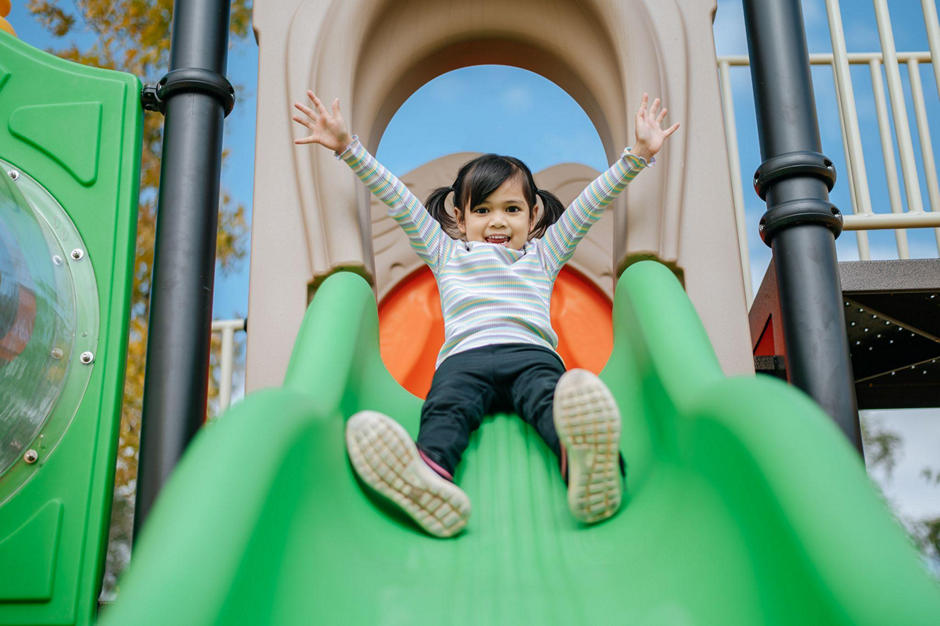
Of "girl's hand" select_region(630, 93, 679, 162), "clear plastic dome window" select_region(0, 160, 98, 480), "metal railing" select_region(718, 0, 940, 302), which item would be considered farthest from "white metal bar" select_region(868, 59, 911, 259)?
"clear plastic dome window" select_region(0, 160, 98, 480)

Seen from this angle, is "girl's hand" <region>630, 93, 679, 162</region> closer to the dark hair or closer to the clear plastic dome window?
the dark hair

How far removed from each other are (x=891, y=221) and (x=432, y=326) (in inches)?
53.2

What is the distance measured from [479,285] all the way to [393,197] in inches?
11.6

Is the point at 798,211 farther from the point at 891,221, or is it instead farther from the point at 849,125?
the point at 849,125

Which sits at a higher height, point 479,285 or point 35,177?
point 35,177

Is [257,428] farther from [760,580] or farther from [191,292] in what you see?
[191,292]

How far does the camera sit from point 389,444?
132 centimetres

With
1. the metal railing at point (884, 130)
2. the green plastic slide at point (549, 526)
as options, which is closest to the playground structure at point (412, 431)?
the green plastic slide at point (549, 526)

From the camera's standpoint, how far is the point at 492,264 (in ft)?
6.64

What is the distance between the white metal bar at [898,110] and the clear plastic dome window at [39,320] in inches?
88.7

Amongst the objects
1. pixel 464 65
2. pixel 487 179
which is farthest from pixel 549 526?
pixel 464 65

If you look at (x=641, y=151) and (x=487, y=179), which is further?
(x=487, y=179)

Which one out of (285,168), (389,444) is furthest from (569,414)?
(285,168)

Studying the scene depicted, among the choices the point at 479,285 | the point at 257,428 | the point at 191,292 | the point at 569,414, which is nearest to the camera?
the point at 257,428
